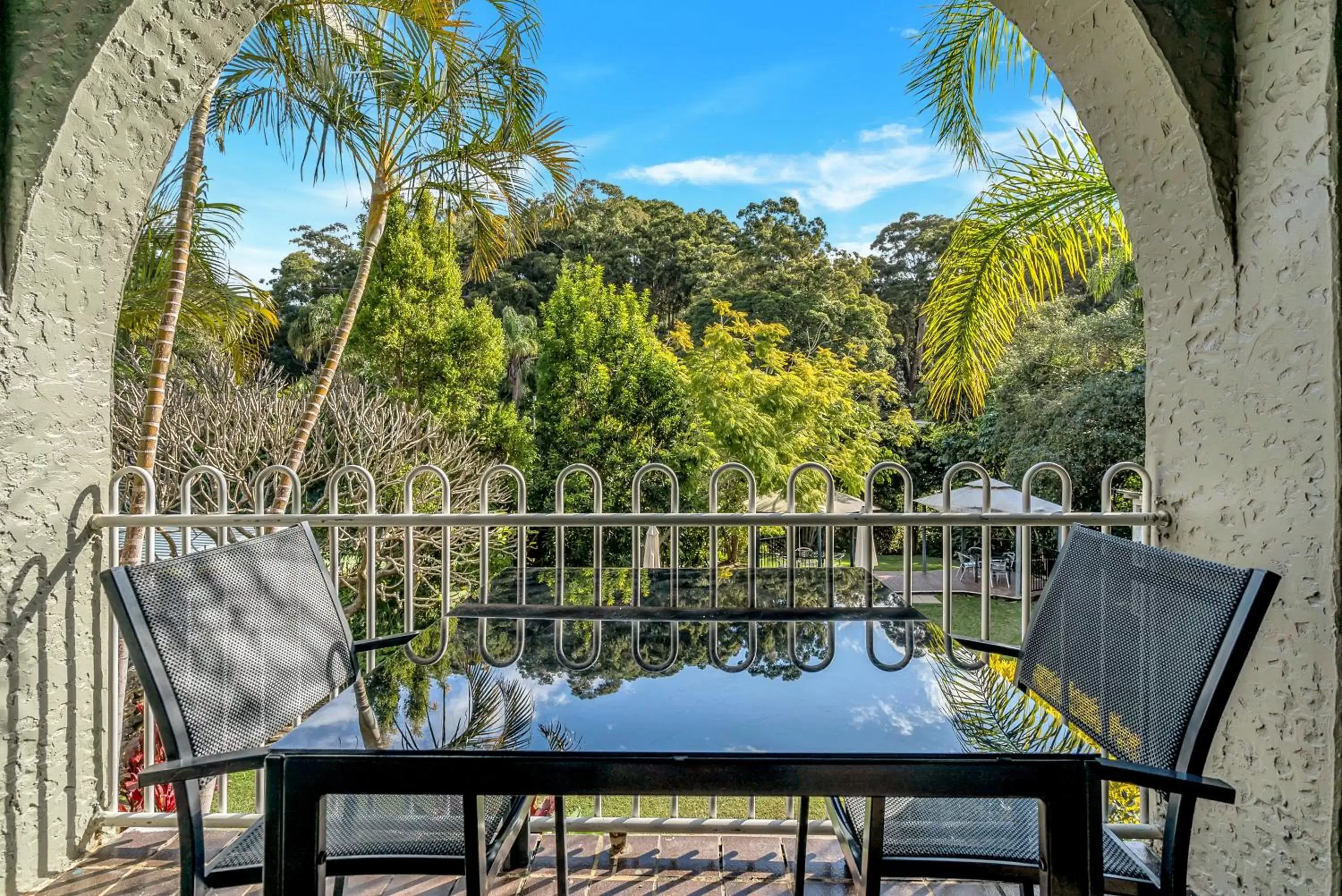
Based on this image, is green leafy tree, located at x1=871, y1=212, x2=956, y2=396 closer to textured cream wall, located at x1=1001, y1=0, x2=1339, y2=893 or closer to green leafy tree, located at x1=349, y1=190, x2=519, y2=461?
green leafy tree, located at x1=349, y1=190, x2=519, y2=461

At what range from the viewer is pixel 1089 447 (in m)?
11.7

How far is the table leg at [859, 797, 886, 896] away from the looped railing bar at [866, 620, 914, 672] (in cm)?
27

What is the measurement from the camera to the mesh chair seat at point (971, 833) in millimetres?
1255

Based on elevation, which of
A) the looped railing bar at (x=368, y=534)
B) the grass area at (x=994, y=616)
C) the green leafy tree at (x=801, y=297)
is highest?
the green leafy tree at (x=801, y=297)

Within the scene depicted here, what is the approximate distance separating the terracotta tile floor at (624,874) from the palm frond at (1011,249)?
159 inches

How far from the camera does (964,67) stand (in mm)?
4781

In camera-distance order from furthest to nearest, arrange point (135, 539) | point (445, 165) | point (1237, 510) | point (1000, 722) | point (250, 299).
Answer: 1. point (250, 299)
2. point (445, 165)
3. point (135, 539)
4. point (1237, 510)
5. point (1000, 722)

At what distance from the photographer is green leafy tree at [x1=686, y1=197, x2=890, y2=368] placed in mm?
19266

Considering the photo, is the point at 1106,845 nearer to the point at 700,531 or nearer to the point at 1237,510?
the point at 1237,510

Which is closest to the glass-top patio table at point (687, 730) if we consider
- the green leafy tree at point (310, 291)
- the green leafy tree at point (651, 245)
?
the green leafy tree at point (310, 291)

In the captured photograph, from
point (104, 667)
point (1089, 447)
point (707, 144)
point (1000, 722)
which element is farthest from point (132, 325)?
point (707, 144)

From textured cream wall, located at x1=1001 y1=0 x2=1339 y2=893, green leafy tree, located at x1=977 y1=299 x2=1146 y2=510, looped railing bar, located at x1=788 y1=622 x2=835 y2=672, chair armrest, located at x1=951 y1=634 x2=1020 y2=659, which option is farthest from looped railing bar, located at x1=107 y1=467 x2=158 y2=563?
green leafy tree, located at x1=977 y1=299 x2=1146 y2=510

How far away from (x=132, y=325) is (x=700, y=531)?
22.8ft

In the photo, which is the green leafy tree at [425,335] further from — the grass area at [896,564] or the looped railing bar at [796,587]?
the looped railing bar at [796,587]
